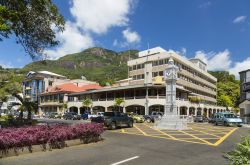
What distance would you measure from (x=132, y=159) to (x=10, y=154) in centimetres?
496

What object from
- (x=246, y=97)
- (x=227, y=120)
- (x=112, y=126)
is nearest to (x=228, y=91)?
(x=246, y=97)

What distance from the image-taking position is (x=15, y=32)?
742 inches

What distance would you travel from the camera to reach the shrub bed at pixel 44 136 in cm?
1222

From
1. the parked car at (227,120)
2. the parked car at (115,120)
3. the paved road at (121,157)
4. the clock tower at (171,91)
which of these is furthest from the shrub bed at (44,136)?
the parked car at (227,120)

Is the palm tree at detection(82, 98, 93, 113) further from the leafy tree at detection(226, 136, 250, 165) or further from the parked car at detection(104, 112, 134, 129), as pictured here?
the leafy tree at detection(226, 136, 250, 165)

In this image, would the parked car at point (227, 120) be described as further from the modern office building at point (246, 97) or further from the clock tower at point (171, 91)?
the clock tower at point (171, 91)

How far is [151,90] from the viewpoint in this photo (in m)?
58.0

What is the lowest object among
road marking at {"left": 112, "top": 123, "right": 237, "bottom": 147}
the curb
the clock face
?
road marking at {"left": 112, "top": 123, "right": 237, "bottom": 147}

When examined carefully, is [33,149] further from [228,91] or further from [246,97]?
[228,91]

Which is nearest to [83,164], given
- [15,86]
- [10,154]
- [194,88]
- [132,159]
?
[132,159]

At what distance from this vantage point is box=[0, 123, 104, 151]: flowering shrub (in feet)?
40.1

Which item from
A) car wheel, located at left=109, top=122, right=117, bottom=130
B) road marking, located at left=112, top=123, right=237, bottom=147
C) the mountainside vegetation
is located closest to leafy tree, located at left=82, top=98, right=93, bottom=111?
car wheel, located at left=109, top=122, right=117, bottom=130

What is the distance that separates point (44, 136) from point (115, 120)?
16.6 m

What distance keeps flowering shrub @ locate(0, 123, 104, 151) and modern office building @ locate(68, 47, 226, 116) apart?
3821 centimetres
